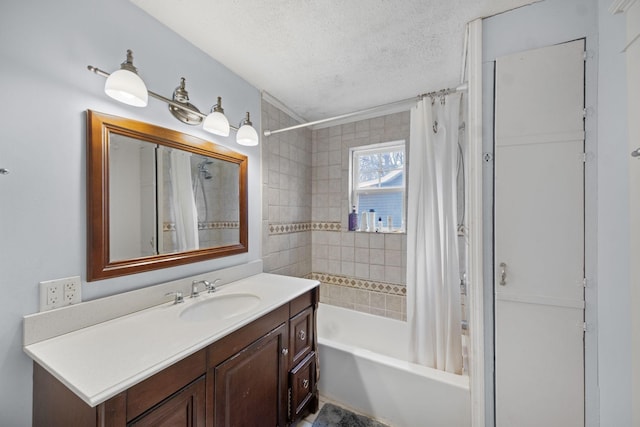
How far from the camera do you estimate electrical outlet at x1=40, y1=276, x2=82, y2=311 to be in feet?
2.96

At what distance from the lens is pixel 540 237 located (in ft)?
3.80

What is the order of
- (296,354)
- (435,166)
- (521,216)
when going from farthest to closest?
(435,166), (296,354), (521,216)

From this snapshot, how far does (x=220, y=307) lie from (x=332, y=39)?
1687 millimetres

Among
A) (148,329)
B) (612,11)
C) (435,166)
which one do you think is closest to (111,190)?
(148,329)

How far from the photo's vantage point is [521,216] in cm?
118

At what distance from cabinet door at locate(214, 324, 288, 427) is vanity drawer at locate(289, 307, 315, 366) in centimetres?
8

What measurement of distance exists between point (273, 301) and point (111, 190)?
91 cm

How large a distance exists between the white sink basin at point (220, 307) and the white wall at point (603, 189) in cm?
158

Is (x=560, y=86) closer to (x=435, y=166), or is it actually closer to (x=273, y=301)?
(x=435, y=166)

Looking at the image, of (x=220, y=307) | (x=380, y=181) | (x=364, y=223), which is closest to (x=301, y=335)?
(x=220, y=307)

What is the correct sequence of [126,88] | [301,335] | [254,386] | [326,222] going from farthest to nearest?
[326,222] → [301,335] → [254,386] → [126,88]

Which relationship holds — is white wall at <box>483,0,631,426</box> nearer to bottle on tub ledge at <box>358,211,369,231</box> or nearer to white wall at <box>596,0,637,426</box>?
white wall at <box>596,0,637,426</box>

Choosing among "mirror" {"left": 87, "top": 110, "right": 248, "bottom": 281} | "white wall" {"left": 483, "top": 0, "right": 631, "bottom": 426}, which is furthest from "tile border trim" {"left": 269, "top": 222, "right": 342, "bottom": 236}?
"white wall" {"left": 483, "top": 0, "right": 631, "bottom": 426}

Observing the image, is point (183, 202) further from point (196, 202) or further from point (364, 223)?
point (364, 223)
